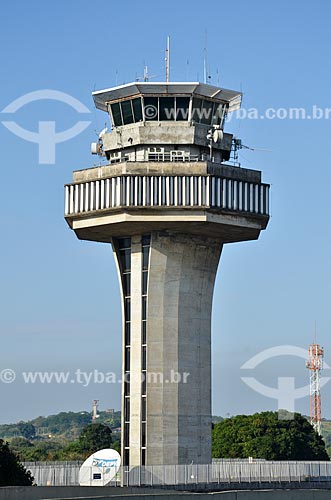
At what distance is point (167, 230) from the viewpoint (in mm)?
66938

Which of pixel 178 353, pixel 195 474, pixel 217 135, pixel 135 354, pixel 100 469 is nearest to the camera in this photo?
pixel 100 469

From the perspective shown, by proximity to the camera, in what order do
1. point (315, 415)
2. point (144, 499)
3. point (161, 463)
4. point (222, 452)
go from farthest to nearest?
point (315, 415) → point (222, 452) → point (161, 463) → point (144, 499)

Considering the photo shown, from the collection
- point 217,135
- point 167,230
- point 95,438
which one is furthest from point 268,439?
point 167,230

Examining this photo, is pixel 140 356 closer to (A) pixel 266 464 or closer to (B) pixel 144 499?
(A) pixel 266 464

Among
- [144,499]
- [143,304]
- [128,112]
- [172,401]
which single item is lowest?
[144,499]

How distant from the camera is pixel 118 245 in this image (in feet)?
229

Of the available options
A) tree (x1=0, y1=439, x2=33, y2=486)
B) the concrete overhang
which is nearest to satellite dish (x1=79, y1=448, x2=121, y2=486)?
tree (x1=0, y1=439, x2=33, y2=486)

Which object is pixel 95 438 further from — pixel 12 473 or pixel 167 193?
pixel 12 473

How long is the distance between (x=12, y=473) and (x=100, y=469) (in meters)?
4.83

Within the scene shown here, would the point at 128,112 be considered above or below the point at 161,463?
above

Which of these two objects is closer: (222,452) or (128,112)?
(128,112)

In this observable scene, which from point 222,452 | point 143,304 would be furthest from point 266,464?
point 222,452

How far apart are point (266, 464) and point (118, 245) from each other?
1658cm

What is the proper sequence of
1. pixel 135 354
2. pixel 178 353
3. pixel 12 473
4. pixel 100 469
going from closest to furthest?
pixel 12 473, pixel 100 469, pixel 178 353, pixel 135 354
